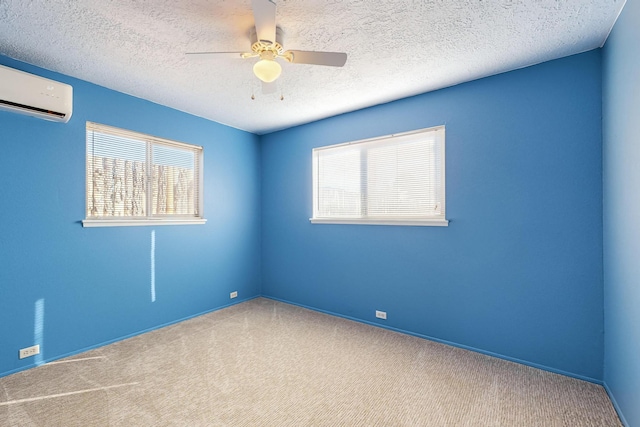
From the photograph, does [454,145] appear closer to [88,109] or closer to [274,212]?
[274,212]

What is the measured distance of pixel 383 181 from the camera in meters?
3.40

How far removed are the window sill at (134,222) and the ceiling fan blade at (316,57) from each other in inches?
93.2

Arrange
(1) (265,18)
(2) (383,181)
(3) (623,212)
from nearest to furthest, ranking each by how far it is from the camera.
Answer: (1) (265,18) < (3) (623,212) < (2) (383,181)

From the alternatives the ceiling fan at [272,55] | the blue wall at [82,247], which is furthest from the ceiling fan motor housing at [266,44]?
the blue wall at [82,247]

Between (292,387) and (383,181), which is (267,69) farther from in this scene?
(292,387)

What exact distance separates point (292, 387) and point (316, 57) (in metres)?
2.34

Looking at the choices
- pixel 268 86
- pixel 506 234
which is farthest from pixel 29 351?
pixel 506 234

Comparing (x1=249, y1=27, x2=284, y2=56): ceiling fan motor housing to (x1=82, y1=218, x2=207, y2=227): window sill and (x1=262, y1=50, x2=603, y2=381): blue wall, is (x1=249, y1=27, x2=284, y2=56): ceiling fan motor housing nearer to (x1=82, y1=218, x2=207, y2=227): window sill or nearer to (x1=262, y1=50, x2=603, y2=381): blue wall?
(x1=262, y1=50, x2=603, y2=381): blue wall

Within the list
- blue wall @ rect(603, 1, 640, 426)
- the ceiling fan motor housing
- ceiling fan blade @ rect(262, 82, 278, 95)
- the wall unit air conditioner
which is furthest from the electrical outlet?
blue wall @ rect(603, 1, 640, 426)

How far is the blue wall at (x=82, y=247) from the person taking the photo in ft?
7.81

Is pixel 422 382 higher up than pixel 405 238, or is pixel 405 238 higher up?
pixel 405 238

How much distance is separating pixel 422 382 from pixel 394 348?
0.58 m

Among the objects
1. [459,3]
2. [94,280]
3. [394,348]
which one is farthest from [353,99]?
[94,280]

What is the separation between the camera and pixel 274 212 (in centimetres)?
441
